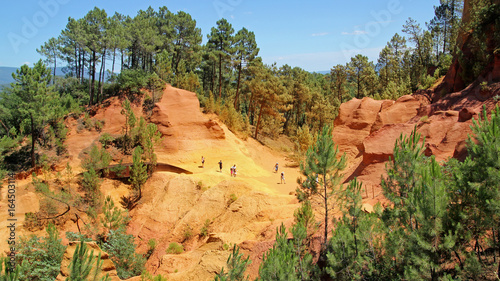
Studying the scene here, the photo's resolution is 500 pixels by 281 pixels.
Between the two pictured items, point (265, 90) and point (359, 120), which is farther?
point (265, 90)

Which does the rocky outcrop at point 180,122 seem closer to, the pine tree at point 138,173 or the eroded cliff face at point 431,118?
the pine tree at point 138,173

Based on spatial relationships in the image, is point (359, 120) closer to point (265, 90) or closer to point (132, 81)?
point (265, 90)

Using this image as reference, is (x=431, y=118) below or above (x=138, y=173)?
above

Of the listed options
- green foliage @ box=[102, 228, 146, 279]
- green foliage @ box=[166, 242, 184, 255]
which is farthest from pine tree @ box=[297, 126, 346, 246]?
green foliage @ box=[102, 228, 146, 279]

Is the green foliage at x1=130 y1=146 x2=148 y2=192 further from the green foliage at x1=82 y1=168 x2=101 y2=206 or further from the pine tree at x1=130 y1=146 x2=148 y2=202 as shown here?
the green foliage at x1=82 y1=168 x2=101 y2=206

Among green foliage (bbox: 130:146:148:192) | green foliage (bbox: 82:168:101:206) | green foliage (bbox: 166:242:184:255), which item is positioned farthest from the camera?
green foliage (bbox: 130:146:148:192)

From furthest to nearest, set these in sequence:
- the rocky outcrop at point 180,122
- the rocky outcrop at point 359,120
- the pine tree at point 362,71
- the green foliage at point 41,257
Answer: the pine tree at point 362,71
the rocky outcrop at point 180,122
the rocky outcrop at point 359,120
the green foliage at point 41,257

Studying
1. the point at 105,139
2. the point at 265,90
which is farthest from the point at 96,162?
the point at 265,90

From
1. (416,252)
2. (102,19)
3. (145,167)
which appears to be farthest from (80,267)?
(102,19)

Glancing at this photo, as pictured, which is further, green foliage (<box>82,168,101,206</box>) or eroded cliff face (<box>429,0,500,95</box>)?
green foliage (<box>82,168,101,206</box>)

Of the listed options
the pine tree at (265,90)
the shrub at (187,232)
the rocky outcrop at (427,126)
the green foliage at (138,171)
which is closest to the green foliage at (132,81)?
the green foliage at (138,171)

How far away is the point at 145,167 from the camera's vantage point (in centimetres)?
2736

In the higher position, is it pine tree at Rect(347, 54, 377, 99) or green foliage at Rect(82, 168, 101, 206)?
pine tree at Rect(347, 54, 377, 99)

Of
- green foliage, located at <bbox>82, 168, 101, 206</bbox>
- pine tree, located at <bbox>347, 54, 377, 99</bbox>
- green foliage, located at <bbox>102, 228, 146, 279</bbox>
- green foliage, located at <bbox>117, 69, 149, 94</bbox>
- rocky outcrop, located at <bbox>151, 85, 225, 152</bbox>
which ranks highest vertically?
pine tree, located at <bbox>347, 54, 377, 99</bbox>
